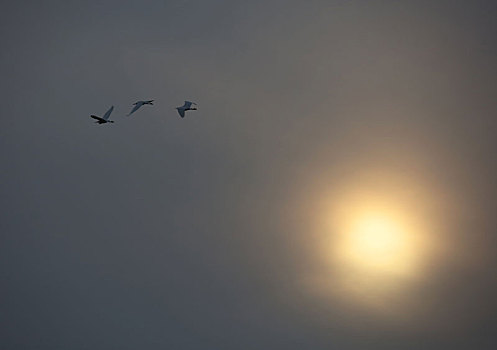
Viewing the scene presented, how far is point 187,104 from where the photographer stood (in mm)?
90875
